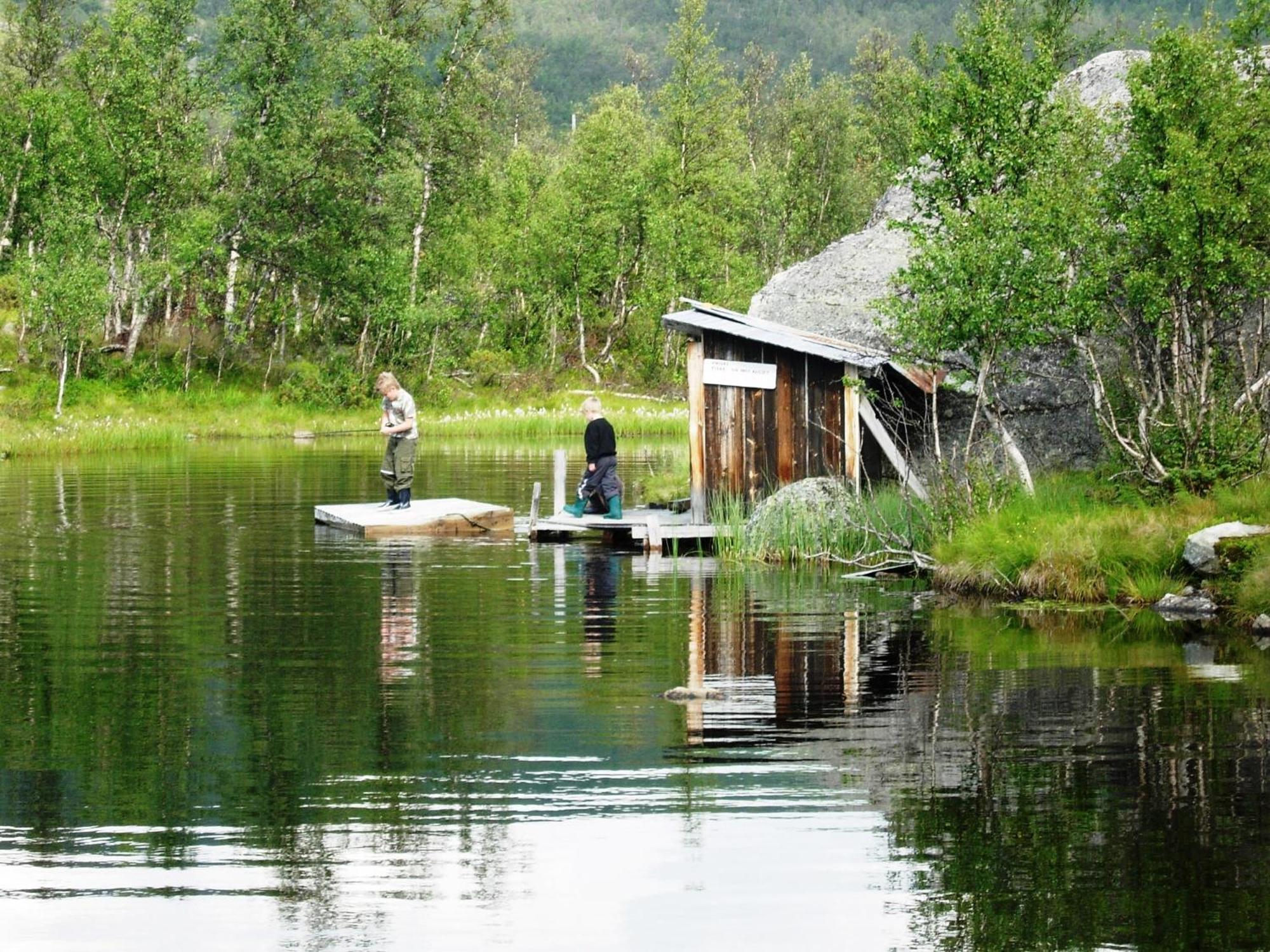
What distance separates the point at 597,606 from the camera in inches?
730

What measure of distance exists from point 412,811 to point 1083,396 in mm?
16783

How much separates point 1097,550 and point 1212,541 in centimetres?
115

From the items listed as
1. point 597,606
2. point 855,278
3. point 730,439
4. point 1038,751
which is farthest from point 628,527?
point 1038,751

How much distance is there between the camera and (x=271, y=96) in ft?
198

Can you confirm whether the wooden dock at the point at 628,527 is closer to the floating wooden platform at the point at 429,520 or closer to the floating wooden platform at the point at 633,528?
the floating wooden platform at the point at 633,528

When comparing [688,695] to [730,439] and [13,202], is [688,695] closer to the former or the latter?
[730,439]

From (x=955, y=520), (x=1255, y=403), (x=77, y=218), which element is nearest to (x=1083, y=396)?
A: (x=1255, y=403)

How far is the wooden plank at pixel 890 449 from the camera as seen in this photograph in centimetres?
2261

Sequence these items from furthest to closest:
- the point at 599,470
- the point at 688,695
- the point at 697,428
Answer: the point at 599,470
the point at 697,428
the point at 688,695

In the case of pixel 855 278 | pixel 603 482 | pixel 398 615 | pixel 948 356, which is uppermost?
pixel 855 278

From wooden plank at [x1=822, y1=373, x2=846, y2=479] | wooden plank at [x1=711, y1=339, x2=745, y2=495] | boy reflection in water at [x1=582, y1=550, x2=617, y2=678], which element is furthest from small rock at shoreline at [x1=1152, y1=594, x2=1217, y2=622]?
wooden plank at [x1=711, y1=339, x2=745, y2=495]

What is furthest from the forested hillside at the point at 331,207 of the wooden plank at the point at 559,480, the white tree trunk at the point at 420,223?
the wooden plank at the point at 559,480

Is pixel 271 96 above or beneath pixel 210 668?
above

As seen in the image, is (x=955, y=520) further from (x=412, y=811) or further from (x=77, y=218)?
(x=77, y=218)
